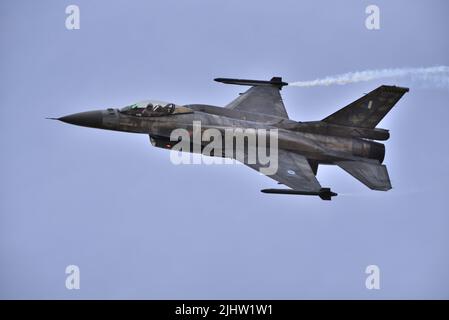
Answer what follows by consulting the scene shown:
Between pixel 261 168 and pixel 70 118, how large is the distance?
743 cm

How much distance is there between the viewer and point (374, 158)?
1548 inches

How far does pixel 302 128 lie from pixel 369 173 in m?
3.20

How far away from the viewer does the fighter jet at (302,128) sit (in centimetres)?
3828

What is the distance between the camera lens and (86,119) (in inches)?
1503

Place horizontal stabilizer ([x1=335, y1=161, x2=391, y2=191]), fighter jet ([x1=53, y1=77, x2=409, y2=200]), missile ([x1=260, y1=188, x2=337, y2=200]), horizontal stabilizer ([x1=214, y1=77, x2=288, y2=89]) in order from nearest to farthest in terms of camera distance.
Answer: missile ([x1=260, y1=188, x2=337, y2=200]), horizontal stabilizer ([x1=335, y1=161, x2=391, y2=191]), fighter jet ([x1=53, y1=77, x2=409, y2=200]), horizontal stabilizer ([x1=214, y1=77, x2=288, y2=89])

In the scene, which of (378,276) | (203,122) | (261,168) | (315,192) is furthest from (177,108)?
(378,276)

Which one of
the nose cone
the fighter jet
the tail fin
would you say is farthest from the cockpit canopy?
the tail fin

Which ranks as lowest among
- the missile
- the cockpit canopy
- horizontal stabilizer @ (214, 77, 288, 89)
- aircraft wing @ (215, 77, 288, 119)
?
the missile

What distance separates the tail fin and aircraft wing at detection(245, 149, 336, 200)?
2.20 meters

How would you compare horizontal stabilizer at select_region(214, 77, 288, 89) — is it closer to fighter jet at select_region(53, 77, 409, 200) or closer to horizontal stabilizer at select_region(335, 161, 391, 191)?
fighter jet at select_region(53, 77, 409, 200)

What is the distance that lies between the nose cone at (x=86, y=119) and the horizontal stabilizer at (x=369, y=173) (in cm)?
925

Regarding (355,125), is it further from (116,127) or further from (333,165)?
(116,127)

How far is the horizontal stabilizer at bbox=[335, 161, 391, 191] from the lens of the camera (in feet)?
125

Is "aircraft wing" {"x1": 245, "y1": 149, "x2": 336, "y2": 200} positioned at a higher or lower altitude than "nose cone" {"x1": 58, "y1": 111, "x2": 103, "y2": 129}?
lower
